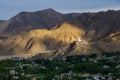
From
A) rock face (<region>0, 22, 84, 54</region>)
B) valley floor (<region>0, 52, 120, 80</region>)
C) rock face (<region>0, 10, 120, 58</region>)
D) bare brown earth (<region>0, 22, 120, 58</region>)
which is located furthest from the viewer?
rock face (<region>0, 22, 84, 54</region>)

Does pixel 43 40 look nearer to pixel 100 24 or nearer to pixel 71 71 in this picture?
pixel 100 24

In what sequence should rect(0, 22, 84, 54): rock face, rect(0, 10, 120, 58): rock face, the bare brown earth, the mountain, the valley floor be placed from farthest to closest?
rect(0, 22, 84, 54): rock face < the bare brown earth < rect(0, 10, 120, 58): rock face < the mountain < the valley floor

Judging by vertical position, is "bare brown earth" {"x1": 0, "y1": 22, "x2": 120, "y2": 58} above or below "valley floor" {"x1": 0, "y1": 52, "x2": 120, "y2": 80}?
above

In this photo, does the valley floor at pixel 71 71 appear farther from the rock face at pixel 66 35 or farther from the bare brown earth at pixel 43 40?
the bare brown earth at pixel 43 40

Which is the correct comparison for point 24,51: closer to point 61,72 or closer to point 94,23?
point 94,23

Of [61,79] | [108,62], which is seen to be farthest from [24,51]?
[61,79]

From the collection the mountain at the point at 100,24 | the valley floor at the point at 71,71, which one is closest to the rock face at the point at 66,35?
the mountain at the point at 100,24

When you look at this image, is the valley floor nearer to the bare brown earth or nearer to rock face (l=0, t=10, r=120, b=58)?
rock face (l=0, t=10, r=120, b=58)

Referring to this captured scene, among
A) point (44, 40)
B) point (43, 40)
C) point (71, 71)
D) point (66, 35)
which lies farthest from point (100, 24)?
point (71, 71)

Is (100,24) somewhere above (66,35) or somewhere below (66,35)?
above

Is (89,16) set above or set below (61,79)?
above

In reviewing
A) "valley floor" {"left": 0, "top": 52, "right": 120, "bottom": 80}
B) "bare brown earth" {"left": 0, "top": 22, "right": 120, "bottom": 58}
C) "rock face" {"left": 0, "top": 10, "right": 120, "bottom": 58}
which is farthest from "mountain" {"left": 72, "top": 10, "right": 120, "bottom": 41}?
"valley floor" {"left": 0, "top": 52, "right": 120, "bottom": 80}
